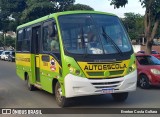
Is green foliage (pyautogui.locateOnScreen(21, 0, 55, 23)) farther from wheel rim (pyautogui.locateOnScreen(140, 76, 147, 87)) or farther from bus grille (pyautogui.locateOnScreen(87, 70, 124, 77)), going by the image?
bus grille (pyautogui.locateOnScreen(87, 70, 124, 77))

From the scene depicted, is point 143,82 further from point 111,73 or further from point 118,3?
point 118,3

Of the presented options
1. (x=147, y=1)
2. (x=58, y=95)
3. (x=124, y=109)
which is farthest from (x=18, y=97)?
(x=147, y=1)

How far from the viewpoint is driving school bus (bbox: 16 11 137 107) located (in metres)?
8.91

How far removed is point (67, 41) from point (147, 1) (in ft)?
48.7

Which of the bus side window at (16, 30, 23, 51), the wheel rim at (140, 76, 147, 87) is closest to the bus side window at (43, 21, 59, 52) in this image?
the bus side window at (16, 30, 23, 51)

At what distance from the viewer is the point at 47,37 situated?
10656 millimetres

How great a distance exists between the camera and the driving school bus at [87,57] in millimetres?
8906

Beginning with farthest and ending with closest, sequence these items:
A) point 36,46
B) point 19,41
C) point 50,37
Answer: point 19,41
point 36,46
point 50,37

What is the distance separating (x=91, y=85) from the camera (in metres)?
8.90

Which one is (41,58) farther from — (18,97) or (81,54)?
(81,54)

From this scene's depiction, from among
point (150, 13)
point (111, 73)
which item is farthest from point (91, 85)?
point (150, 13)

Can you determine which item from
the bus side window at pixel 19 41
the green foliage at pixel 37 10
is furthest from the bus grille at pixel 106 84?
the green foliage at pixel 37 10

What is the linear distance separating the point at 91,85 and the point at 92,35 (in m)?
1.49

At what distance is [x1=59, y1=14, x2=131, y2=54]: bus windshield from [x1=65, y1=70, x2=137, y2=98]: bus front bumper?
796 mm
